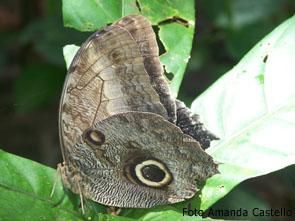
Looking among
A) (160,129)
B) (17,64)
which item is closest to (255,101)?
(160,129)

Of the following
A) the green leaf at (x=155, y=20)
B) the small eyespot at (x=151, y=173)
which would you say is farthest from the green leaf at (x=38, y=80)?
the small eyespot at (x=151, y=173)

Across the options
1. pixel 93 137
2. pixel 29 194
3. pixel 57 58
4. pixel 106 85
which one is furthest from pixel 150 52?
pixel 57 58

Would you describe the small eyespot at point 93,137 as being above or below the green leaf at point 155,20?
below

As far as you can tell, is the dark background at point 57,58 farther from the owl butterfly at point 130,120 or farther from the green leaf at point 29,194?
the green leaf at point 29,194

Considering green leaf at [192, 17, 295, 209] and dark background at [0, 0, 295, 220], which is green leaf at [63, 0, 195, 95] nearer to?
green leaf at [192, 17, 295, 209]

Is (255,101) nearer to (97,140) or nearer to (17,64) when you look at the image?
(97,140)
